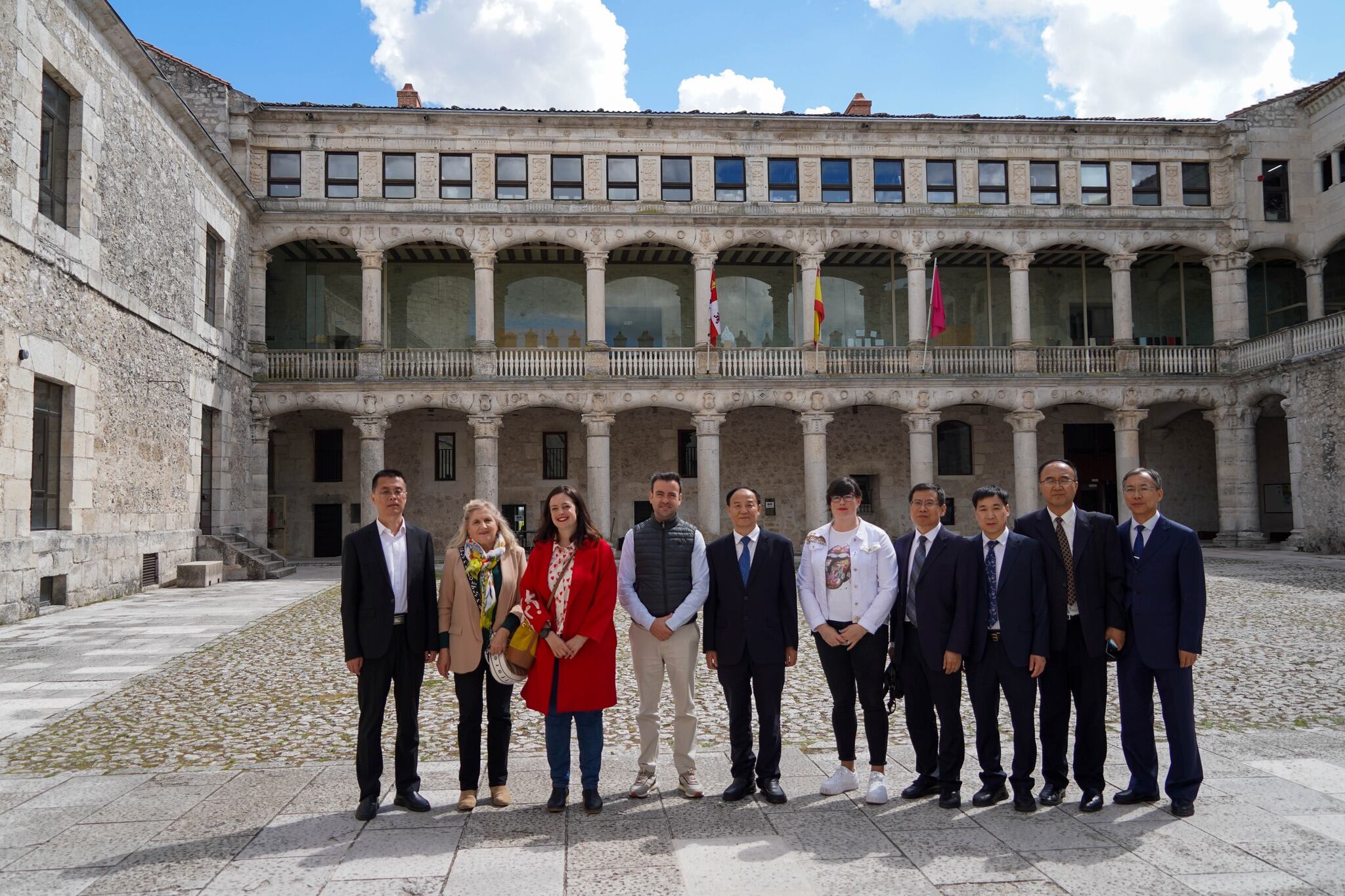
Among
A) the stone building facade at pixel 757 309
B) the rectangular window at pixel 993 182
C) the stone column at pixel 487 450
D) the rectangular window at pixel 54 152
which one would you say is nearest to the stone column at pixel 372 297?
the stone building facade at pixel 757 309

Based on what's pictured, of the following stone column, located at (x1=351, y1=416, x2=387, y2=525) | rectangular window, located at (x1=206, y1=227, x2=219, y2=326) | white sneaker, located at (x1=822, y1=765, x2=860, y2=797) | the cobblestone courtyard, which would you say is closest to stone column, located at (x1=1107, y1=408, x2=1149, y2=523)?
the cobblestone courtyard

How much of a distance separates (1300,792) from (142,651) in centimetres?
1113

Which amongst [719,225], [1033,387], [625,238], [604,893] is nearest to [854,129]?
[719,225]

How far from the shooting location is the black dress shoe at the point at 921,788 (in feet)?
16.8

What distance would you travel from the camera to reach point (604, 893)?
3898 mm

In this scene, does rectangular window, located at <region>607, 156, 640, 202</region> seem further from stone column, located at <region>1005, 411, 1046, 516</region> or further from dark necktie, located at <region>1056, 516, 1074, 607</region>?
dark necktie, located at <region>1056, 516, 1074, 607</region>

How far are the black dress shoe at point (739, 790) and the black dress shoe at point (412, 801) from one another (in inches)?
67.6

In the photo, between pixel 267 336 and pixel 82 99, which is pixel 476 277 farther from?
pixel 82 99

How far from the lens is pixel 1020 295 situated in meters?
26.1

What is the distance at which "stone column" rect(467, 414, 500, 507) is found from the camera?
2433 centimetres

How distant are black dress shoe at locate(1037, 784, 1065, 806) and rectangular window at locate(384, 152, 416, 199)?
23740mm

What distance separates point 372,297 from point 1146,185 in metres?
23.1

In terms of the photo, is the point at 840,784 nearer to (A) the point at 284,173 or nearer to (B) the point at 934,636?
Result: (B) the point at 934,636

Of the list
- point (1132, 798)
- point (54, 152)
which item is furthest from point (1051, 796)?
point (54, 152)
